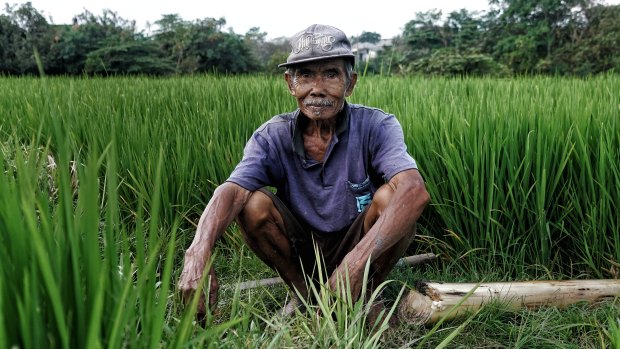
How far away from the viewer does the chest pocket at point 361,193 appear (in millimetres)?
2098

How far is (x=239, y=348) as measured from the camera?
116cm

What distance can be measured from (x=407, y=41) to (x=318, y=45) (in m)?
22.0

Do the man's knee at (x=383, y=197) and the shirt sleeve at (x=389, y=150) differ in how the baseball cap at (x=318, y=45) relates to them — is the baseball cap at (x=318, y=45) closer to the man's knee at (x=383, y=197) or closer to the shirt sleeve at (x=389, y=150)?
the shirt sleeve at (x=389, y=150)

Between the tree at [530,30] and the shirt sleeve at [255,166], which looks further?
the tree at [530,30]

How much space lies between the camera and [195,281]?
4.90 ft

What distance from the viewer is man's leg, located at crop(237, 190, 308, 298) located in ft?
6.65

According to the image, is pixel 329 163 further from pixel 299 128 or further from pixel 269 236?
pixel 269 236

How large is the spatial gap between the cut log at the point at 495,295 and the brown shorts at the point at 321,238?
0.29 m

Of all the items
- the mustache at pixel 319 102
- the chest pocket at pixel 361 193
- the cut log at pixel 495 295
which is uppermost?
the mustache at pixel 319 102

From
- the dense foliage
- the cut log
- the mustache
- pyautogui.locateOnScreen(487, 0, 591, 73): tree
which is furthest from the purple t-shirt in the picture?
pyautogui.locateOnScreen(487, 0, 591, 73): tree

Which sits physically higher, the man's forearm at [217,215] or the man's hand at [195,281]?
the man's forearm at [217,215]

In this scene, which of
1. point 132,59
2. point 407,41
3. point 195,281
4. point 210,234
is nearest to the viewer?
point 195,281

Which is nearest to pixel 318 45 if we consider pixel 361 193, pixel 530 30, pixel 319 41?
pixel 319 41

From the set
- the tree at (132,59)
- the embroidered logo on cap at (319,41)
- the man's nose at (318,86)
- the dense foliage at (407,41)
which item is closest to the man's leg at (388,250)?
the man's nose at (318,86)
